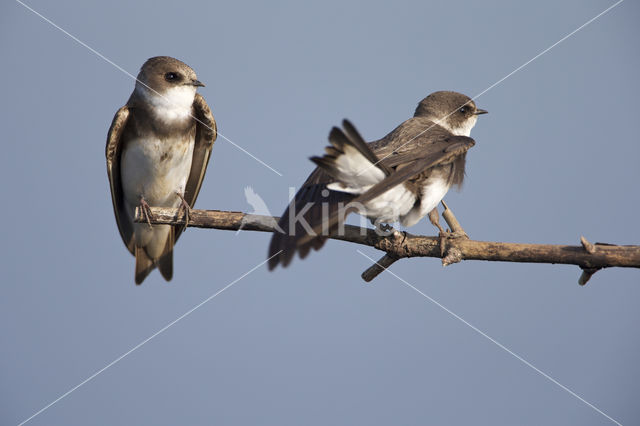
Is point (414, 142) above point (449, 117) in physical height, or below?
below

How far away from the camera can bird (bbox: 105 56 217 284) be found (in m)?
4.81

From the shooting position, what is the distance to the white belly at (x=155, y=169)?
4.88 m

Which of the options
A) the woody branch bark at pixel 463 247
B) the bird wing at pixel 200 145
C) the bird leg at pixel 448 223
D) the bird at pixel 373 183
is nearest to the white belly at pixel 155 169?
the bird wing at pixel 200 145

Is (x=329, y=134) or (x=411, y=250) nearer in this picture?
(x=329, y=134)

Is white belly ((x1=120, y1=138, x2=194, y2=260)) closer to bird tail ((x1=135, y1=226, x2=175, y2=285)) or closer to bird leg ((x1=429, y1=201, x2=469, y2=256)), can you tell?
bird tail ((x1=135, y1=226, x2=175, y2=285))

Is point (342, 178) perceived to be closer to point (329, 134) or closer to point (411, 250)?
point (329, 134)

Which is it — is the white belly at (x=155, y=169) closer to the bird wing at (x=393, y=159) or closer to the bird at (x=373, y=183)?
the bird at (x=373, y=183)

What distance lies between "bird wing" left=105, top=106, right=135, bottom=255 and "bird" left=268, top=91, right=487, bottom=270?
1.77 metres

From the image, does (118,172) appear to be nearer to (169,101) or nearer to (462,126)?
(169,101)

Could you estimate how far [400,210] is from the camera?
3770mm

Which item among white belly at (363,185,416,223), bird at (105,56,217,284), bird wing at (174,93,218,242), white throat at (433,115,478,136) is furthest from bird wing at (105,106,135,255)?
white throat at (433,115,478,136)

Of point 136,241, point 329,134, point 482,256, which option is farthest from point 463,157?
point 136,241

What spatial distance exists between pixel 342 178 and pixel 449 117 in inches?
70.8

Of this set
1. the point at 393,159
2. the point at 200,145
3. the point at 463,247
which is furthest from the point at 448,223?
the point at 200,145
